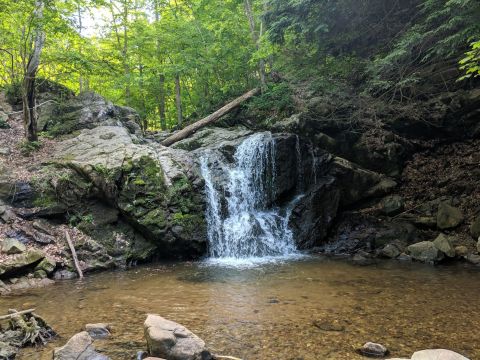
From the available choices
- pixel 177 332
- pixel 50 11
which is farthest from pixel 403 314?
pixel 50 11

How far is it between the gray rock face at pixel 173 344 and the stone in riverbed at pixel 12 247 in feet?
21.2

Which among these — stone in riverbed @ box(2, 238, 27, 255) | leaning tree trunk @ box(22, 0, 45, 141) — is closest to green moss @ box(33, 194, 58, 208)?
stone in riverbed @ box(2, 238, 27, 255)

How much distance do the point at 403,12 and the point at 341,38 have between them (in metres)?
2.28

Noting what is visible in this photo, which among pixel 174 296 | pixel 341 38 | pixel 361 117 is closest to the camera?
pixel 174 296

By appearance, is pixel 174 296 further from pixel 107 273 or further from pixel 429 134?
pixel 429 134

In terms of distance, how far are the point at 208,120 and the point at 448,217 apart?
36.8 feet

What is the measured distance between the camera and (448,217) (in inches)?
474

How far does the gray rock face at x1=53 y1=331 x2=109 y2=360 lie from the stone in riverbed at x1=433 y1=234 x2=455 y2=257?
9919 mm

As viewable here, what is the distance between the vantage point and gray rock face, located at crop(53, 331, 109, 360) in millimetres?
4613

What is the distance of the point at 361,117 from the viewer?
13.9m

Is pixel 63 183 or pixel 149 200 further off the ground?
pixel 63 183

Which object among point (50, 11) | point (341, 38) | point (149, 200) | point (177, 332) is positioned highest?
point (50, 11)

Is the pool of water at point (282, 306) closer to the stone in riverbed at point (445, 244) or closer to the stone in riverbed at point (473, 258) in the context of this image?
the stone in riverbed at point (473, 258)

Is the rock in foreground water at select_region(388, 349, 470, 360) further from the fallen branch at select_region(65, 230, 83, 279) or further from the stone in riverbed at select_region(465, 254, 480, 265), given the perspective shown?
the fallen branch at select_region(65, 230, 83, 279)
